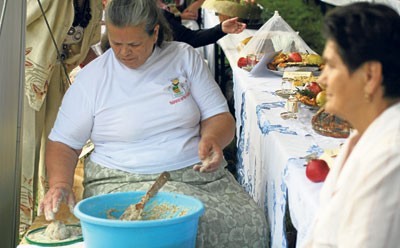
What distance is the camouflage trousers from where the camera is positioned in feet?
8.47

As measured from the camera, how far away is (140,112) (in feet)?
8.92

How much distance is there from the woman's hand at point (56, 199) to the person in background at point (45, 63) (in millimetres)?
867

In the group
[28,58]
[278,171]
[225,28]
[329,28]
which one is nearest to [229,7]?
[225,28]

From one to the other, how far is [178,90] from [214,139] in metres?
0.22

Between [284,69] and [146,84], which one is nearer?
[146,84]

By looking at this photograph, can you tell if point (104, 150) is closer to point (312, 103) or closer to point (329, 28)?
point (312, 103)

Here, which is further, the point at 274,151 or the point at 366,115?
Answer: the point at 274,151

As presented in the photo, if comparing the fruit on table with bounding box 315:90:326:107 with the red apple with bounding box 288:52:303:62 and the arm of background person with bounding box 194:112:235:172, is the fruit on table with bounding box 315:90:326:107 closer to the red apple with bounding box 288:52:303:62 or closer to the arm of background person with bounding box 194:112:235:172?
the arm of background person with bounding box 194:112:235:172

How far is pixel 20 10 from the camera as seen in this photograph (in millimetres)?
2600

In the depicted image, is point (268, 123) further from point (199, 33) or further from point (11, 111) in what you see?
point (199, 33)

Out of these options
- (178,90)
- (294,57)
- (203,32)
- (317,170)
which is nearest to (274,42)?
(294,57)

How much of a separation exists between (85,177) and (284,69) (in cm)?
116

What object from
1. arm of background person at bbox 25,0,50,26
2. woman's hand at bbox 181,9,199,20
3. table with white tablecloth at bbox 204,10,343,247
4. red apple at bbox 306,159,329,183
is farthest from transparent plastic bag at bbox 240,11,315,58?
woman's hand at bbox 181,9,199,20

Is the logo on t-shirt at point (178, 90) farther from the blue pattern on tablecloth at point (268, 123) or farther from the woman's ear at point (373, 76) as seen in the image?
the woman's ear at point (373, 76)
